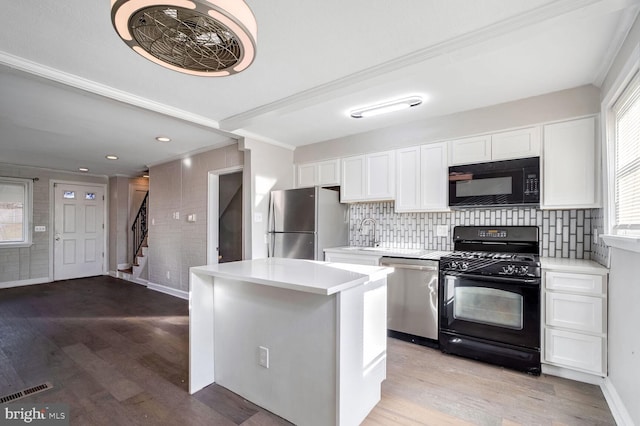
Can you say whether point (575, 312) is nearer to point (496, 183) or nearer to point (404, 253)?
point (496, 183)

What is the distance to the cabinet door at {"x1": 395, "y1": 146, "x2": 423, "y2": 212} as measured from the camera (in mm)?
3367

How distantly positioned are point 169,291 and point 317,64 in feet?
15.3

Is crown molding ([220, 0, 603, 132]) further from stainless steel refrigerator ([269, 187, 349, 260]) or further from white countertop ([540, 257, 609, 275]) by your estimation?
white countertop ([540, 257, 609, 275])

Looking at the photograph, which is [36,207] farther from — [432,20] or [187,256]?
[432,20]

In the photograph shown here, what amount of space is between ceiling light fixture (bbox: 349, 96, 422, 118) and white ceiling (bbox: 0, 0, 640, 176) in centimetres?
13

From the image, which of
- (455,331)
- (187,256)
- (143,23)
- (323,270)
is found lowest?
(455,331)

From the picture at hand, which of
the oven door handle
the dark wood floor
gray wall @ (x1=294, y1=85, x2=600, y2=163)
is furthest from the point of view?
gray wall @ (x1=294, y1=85, x2=600, y2=163)

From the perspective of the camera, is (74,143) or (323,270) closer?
(323,270)

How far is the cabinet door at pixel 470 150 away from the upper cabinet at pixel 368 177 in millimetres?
678

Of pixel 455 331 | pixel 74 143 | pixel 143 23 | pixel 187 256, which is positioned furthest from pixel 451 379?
pixel 74 143

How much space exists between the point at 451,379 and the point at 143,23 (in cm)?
293

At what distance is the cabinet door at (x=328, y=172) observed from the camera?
405 centimetres

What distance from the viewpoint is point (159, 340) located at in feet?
10.2

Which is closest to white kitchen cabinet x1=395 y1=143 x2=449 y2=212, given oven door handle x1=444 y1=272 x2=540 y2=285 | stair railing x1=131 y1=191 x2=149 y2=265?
oven door handle x1=444 y1=272 x2=540 y2=285
